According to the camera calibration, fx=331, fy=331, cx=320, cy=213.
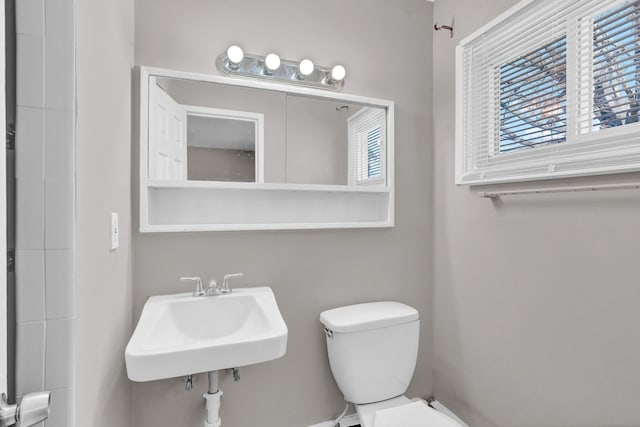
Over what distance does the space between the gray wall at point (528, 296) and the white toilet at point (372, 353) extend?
35 cm

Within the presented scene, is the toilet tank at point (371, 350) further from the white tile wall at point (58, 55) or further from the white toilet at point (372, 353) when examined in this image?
the white tile wall at point (58, 55)

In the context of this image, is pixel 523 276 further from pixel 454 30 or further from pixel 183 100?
pixel 183 100

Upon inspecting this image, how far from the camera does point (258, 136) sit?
162cm

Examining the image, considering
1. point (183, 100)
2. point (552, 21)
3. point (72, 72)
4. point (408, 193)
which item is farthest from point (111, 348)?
point (552, 21)

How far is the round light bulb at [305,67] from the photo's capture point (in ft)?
5.50

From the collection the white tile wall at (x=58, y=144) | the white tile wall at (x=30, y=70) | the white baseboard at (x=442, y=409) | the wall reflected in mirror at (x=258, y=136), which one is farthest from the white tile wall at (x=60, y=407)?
the white baseboard at (x=442, y=409)

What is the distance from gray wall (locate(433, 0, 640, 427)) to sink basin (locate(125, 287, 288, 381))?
3.44 feet

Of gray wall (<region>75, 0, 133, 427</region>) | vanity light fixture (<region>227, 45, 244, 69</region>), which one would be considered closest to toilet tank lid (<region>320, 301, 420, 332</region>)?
gray wall (<region>75, 0, 133, 427</region>)

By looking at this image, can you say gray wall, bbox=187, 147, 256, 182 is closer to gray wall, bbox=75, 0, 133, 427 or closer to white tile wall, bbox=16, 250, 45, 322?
gray wall, bbox=75, 0, 133, 427

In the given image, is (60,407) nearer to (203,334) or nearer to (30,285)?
(30,285)

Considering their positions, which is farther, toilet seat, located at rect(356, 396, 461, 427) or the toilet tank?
the toilet tank

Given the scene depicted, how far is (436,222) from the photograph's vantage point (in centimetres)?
198

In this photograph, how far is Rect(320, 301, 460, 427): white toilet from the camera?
1.57 m

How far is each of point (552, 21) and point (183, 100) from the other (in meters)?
1.60
